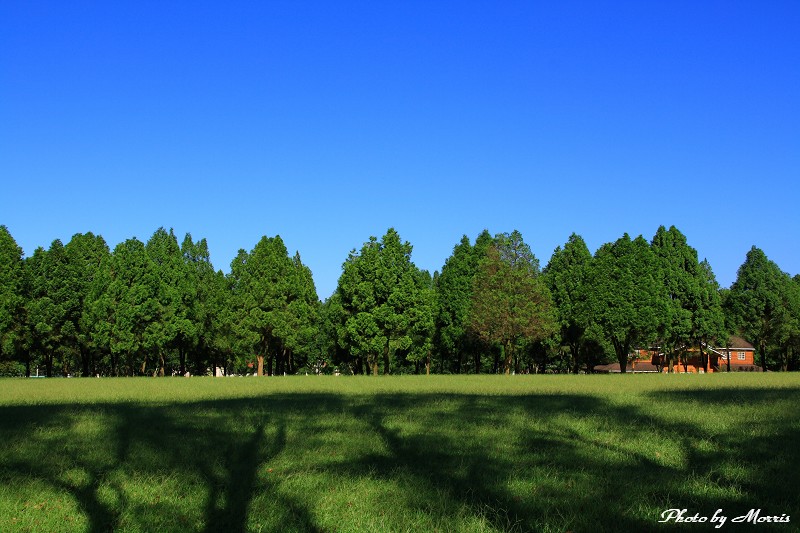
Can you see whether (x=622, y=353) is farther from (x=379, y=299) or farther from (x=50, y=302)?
(x=50, y=302)

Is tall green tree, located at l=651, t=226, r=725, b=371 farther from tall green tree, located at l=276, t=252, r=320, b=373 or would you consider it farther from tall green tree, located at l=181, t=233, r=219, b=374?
tall green tree, located at l=181, t=233, r=219, b=374

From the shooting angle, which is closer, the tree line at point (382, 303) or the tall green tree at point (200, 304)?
the tree line at point (382, 303)

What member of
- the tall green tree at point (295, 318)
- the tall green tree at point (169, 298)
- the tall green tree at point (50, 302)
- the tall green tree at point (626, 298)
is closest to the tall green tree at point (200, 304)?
the tall green tree at point (169, 298)

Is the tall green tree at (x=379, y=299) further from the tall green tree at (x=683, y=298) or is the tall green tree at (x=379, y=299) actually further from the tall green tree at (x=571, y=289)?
the tall green tree at (x=683, y=298)

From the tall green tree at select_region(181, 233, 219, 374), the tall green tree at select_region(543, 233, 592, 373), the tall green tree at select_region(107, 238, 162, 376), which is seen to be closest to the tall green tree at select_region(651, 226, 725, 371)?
the tall green tree at select_region(543, 233, 592, 373)

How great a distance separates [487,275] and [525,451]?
57.2 metres

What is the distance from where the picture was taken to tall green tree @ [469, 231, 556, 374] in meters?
67.4

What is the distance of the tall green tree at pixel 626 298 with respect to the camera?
74.4m

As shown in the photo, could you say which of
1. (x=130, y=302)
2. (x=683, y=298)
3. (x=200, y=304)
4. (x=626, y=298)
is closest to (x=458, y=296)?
(x=626, y=298)

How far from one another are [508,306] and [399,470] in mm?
56806

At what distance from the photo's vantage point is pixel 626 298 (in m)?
75.2

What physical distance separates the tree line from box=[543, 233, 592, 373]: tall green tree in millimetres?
164

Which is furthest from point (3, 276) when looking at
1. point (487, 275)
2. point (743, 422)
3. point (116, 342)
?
point (743, 422)

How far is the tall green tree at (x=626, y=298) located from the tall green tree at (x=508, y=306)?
283 inches
